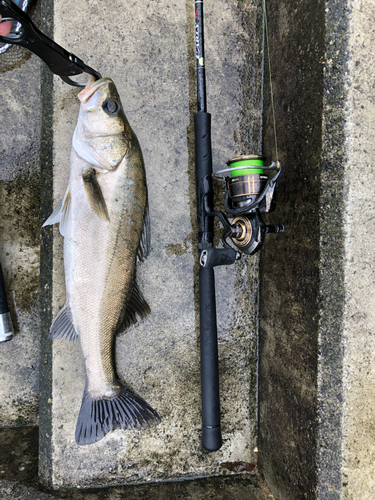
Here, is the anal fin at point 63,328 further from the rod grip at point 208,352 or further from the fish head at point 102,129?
the fish head at point 102,129

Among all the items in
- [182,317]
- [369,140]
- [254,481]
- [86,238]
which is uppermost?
[369,140]

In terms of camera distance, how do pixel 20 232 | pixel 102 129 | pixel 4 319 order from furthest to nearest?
1. pixel 20 232
2. pixel 4 319
3. pixel 102 129

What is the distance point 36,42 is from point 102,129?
0.55 m

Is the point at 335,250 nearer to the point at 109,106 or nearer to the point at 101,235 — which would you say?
the point at 101,235

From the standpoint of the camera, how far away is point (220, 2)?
2.53 m

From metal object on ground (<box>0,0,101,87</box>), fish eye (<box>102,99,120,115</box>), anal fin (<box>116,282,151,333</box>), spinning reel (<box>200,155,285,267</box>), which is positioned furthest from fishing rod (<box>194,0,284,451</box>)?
metal object on ground (<box>0,0,101,87</box>)

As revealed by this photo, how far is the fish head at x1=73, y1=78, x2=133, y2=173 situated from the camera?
A: 2.10 meters

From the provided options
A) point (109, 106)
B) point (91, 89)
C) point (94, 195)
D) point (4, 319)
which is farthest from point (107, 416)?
point (91, 89)

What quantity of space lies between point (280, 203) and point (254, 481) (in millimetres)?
2150

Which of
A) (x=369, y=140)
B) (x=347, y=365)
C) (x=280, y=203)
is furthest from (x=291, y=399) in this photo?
(x=369, y=140)

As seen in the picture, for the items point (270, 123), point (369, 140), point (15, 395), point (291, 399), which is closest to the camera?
point (369, 140)

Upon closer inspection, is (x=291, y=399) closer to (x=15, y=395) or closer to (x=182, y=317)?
(x=182, y=317)

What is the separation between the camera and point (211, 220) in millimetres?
2248

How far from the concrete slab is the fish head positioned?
1.25 ft
